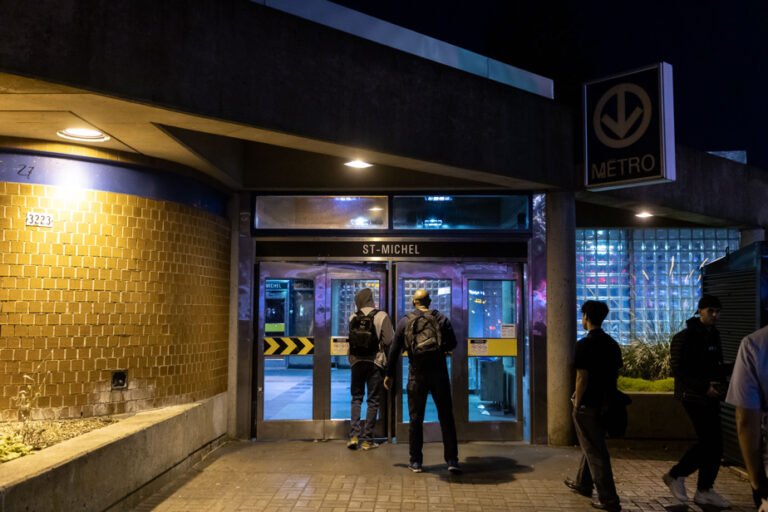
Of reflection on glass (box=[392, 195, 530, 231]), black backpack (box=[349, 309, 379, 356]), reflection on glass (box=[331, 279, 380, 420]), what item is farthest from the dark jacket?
reflection on glass (box=[331, 279, 380, 420])

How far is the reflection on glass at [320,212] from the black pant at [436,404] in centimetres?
239

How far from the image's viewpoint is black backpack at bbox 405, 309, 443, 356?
21.3 feet

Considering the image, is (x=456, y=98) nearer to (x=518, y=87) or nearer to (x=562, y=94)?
(x=518, y=87)

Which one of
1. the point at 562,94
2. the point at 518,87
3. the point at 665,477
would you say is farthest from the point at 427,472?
the point at 562,94

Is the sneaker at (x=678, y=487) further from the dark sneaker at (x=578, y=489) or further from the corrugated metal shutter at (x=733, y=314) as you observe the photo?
the corrugated metal shutter at (x=733, y=314)

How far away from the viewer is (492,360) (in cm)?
820

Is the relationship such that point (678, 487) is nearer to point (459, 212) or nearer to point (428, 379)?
point (428, 379)

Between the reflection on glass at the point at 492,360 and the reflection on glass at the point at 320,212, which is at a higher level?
the reflection on glass at the point at 320,212

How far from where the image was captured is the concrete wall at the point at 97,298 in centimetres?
555

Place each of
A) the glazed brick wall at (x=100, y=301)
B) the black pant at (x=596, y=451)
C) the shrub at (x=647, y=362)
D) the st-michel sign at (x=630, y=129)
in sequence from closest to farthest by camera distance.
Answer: the black pant at (x=596, y=451) → the glazed brick wall at (x=100, y=301) → the st-michel sign at (x=630, y=129) → the shrub at (x=647, y=362)

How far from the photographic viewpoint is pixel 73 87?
4.44 m

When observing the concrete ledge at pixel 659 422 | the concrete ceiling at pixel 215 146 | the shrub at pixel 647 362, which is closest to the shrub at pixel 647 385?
the concrete ledge at pixel 659 422

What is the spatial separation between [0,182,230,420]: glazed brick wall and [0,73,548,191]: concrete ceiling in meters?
0.66

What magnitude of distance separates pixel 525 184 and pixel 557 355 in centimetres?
222
